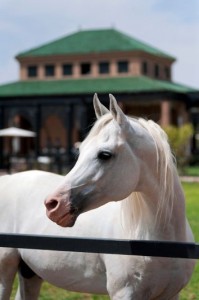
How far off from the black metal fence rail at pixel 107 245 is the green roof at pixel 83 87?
41.4 metres

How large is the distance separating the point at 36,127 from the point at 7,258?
4001 centimetres

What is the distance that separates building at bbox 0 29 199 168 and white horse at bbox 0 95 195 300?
39.1 m

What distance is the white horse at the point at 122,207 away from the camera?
3.18 m

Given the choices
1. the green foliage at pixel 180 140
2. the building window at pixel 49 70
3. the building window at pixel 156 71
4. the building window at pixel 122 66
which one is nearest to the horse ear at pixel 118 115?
the green foliage at pixel 180 140

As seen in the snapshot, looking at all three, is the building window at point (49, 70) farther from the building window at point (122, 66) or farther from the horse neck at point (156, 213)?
the horse neck at point (156, 213)

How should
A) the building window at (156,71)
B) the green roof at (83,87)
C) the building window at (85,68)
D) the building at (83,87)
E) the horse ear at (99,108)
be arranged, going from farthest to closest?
the building window at (156,71) → the building window at (85,68) → the green roof at (83,87) → the building at (83,87) → the horse ear at (99,108)

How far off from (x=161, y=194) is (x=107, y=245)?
0.51 meters

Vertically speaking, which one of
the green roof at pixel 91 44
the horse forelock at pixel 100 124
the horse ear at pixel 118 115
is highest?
the green roof at pixel 91 44

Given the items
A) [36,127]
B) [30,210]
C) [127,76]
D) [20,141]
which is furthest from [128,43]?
[30,210]

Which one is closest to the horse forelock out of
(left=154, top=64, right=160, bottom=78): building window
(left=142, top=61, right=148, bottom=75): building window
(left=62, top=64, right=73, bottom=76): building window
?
(left=142, top=61, right=148, bottom=75): building window

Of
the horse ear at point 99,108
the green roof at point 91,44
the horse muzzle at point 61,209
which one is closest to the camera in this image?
the horse muzzle at point 61,209

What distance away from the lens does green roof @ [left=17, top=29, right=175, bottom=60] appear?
187ft

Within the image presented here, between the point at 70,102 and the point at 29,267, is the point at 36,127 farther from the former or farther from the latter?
the point at 29,267

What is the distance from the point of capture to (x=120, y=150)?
3246mm
